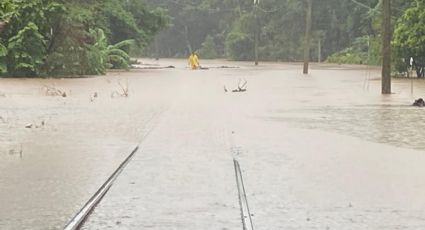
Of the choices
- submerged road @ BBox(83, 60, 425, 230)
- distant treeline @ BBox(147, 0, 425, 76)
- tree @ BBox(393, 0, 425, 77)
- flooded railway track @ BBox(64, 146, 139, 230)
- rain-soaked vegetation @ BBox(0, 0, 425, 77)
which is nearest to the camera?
flooded railway track @ BBox(64, 146, 139, 230)

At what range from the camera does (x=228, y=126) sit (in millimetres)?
16547

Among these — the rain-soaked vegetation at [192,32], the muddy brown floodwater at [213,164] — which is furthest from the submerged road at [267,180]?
the rain-soaked vegetation at [192,32]

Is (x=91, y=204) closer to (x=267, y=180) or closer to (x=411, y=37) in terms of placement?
(x=267, y=180)

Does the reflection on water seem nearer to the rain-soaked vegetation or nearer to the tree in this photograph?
the rain-soaked vegetation

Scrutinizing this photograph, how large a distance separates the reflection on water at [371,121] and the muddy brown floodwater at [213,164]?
0.03m

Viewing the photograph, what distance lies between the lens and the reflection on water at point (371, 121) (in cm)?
1455

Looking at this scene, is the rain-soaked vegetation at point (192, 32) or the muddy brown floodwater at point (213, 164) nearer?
the muddy brown floodwater at point (213, 164)

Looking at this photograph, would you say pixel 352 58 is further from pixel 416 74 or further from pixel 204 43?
pixel 204 43

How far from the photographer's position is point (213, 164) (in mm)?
11219

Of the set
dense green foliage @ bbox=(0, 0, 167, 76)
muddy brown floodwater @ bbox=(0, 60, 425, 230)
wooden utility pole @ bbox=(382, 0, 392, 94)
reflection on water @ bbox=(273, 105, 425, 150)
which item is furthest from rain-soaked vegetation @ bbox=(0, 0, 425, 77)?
wooden utility pole @ bbox=(382, 0, 392, 94)

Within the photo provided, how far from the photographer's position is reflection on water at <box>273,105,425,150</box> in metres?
14.6

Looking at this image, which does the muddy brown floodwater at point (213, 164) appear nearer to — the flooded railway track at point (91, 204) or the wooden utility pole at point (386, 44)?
the flooded railway track at point (91, 204)

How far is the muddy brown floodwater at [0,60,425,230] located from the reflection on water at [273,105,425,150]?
0.03 meters


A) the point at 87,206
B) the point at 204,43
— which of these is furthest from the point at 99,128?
the point at 204,43
